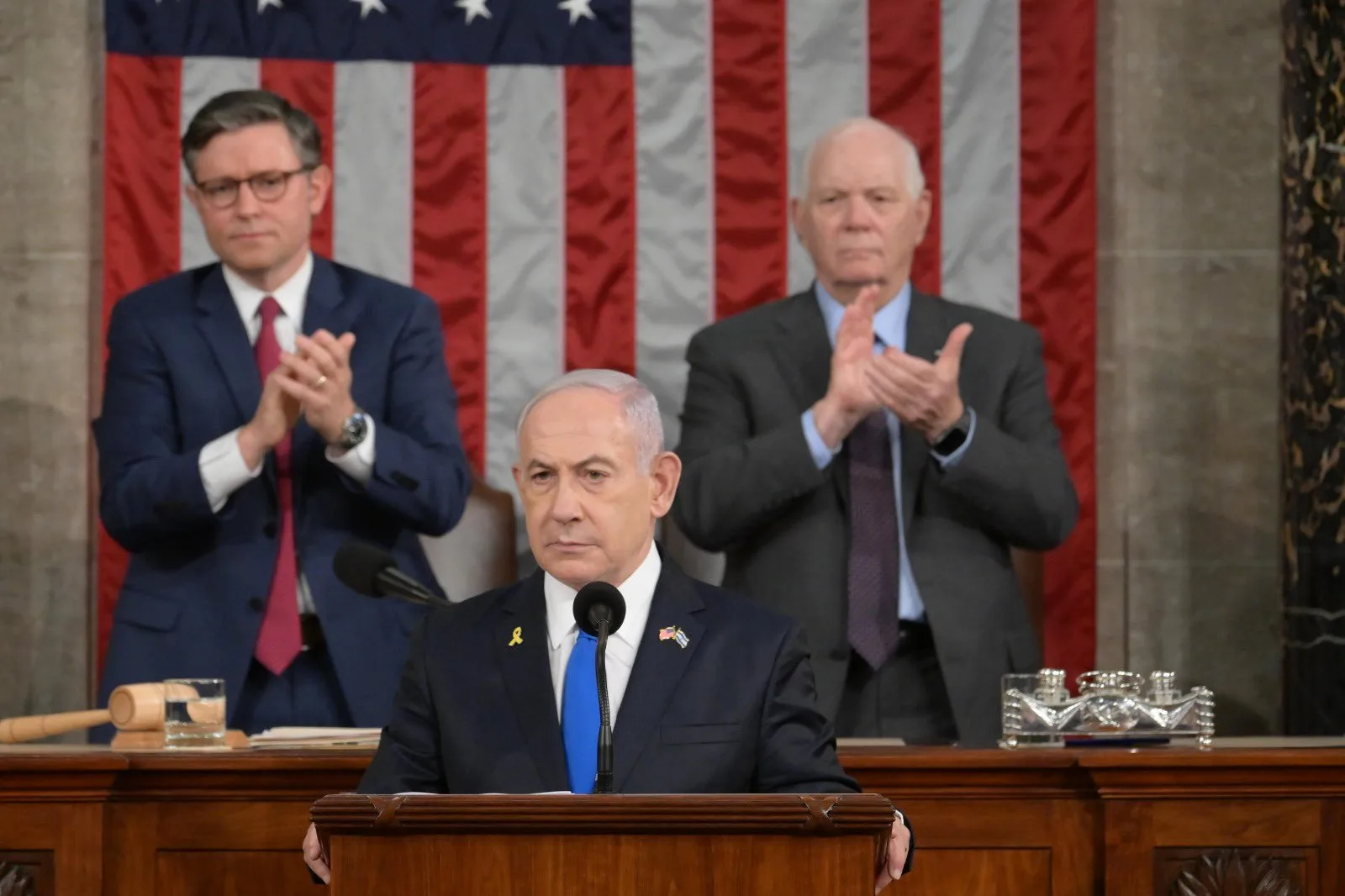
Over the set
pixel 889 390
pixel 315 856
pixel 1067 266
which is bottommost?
pixel 315 856

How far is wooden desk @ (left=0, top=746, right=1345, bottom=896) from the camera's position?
374cm

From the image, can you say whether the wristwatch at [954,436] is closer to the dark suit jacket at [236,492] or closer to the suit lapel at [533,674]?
the dark suit jacket at [236,492]

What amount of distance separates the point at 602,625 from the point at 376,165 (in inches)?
132

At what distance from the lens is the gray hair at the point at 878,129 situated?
16.8 feet

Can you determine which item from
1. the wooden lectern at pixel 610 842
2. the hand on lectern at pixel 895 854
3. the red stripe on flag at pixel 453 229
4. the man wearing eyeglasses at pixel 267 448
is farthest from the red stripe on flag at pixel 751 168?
the wooden lectern at pixel 610 842

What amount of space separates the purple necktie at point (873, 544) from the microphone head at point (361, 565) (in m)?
1.25

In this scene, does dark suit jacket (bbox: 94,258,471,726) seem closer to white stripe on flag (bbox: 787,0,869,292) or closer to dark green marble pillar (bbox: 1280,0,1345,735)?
white stripe on flag (bbox: 787,0,869,292)

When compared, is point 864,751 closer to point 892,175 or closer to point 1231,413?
point 892,175

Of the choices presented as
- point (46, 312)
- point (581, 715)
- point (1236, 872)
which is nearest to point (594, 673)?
point (581, 715)

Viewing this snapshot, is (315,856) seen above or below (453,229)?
below

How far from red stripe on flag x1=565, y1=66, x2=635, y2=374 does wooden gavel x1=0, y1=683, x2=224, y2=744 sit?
2180mm

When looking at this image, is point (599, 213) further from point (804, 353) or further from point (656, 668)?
point (656, 668)

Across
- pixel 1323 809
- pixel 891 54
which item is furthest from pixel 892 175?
pixel 1323 809

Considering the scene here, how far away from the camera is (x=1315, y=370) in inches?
219
